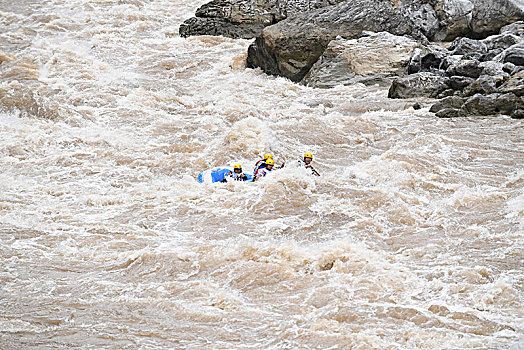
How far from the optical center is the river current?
5098 millimetres

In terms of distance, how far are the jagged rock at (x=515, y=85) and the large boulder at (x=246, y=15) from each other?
8594 mm

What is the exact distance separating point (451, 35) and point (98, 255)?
13240 millimetres

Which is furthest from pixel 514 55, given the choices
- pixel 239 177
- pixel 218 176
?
pixel 218 176

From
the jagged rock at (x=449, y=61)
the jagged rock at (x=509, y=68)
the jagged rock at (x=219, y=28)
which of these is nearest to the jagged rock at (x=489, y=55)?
the jagged rock at (x=449, y=61)

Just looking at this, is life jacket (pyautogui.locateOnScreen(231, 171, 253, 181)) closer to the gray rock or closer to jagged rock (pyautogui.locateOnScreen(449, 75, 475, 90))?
jagged rock (pyautogui.locateOnScreen(449, 75, 475, 90))

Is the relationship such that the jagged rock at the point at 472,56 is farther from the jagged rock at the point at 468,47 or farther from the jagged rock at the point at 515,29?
the jagged rock at the point at 515,29

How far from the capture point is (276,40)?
15.2 metres

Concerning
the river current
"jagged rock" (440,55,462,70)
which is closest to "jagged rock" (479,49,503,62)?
"jagged rock" (440,55,462,70)

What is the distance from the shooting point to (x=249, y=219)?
7676 millimetres

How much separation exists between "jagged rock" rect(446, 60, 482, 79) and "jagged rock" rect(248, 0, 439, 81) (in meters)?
3.39

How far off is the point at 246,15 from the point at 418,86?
26.3ft

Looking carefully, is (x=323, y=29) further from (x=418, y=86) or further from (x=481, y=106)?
(x=481, y=106)

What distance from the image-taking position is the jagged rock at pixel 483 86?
11.4m

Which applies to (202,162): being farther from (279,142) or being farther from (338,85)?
(338,85)
